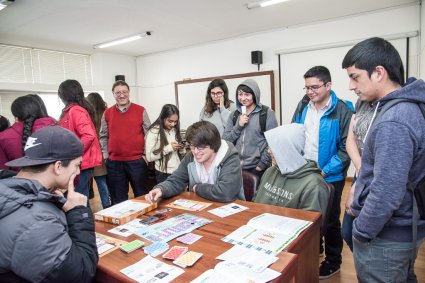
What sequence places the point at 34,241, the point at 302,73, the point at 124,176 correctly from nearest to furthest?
1. the point at 34,241
2. the point at 124,176
3. the point at 302,73

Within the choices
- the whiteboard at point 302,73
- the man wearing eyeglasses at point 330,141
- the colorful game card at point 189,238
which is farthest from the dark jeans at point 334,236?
the whiteboard at point 302,73

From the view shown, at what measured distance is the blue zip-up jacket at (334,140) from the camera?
79.6 inches

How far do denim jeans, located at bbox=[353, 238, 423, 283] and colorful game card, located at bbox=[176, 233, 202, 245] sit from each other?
2.16 ft

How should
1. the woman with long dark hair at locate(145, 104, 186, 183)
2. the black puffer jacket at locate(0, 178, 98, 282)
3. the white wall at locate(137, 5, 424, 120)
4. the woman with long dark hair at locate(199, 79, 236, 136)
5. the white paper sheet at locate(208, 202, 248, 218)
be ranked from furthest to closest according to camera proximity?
the white wall at locate(137, 5, 424, 120)
the woman with long dark hair at locate(199, 79, 236, 136)
the woman with long dark hair at locate(145, 104, 186, 183)
the white paper sheet at locate(208, 202, 248, 218)
the black puffer jacket at locate(0, 178, 98, 282)

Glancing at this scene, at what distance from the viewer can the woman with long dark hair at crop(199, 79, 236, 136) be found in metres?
3.01

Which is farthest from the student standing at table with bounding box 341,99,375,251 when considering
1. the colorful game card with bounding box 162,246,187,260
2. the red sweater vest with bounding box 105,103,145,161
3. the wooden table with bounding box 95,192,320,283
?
the red sweater vest with bounding box 105,103,145,161

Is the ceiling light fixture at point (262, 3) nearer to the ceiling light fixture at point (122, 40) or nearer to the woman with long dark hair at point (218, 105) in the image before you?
the woman with long dark hair at point (218, 105)

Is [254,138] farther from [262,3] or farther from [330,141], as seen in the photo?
[262,3]

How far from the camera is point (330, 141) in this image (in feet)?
6.71

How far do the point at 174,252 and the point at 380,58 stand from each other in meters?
1.07

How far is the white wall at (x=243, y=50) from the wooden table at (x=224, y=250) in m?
3.96

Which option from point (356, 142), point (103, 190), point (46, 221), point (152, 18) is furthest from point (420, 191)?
point (152, 18)

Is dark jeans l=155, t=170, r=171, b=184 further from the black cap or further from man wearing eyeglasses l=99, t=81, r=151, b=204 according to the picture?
the black cap

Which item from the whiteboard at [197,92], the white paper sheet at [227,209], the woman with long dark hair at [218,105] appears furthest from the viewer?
the whiteboard at [197,92]
